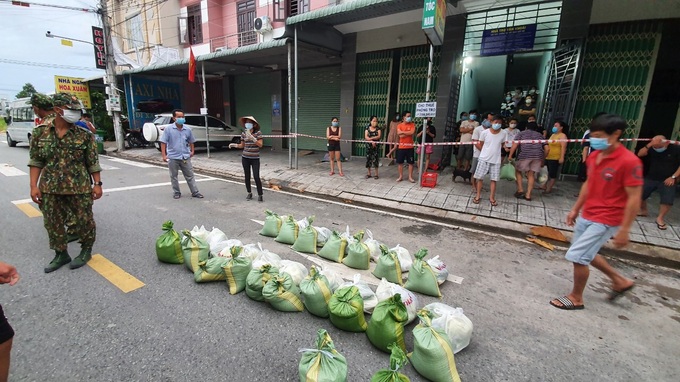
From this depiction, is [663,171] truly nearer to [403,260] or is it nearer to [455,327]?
[403,260]

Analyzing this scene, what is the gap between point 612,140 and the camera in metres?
2.71

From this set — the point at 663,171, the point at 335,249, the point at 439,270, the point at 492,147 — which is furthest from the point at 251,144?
the point at 663,171

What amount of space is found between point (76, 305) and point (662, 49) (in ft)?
39.9

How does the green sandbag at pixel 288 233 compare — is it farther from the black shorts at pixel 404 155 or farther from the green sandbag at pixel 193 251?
the black shorts at pixel 404 155

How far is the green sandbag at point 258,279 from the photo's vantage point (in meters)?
2.84

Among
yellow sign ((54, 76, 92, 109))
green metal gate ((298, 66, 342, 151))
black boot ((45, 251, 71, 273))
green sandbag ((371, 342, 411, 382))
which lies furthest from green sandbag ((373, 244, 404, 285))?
yellow sign ((54, 76, 92, 109))

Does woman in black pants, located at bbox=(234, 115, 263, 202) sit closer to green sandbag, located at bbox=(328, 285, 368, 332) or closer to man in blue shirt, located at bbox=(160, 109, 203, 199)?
man in blue shirt, located at bbox=(160, 109, 203, 199)

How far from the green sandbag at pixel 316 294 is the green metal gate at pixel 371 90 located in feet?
28.2

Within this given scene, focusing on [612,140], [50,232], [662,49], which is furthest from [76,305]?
[662,49]

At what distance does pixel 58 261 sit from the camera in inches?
132

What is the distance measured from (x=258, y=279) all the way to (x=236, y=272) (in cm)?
30

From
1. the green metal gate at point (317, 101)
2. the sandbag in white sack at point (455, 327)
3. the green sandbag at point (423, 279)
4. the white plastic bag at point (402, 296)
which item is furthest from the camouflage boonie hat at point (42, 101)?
the green metal gate at point (317, 101)

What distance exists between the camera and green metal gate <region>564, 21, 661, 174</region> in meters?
6.96

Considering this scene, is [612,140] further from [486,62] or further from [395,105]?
[486,62]
